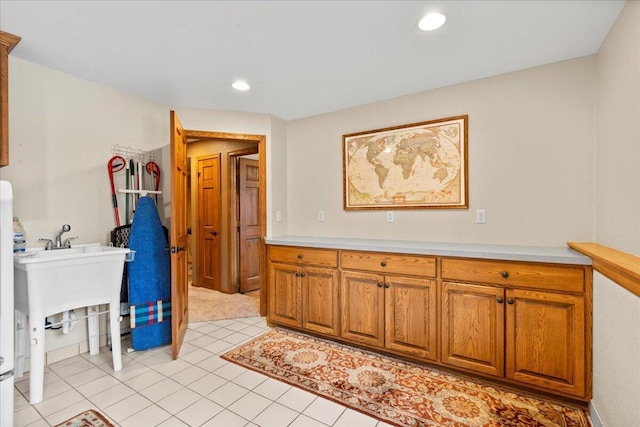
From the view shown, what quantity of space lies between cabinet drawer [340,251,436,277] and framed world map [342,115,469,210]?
66cm

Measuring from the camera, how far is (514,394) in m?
2.01

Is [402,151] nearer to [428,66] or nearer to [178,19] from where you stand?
[428,66]

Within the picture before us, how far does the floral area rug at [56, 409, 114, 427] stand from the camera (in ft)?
5.58

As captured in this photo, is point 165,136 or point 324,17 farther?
point 165,136

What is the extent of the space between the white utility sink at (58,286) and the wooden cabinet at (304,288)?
1353mm

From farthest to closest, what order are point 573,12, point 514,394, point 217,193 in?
point 217,193 < point 514,394 < point 573,12

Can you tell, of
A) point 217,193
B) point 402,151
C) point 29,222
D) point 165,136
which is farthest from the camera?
point 217,193

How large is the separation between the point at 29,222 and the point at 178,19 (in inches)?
75.7

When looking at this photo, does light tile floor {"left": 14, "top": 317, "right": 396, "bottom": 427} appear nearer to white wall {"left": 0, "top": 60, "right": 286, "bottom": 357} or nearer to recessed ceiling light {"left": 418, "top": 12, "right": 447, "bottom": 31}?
white wall {"left": 0, "top": 60, "right": 286, "bottom": 357}

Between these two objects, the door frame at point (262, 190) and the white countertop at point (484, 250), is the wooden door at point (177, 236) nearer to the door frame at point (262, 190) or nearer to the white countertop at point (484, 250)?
the door frame at point (262, 190)

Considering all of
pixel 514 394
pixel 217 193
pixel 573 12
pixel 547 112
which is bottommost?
pixel 514 394

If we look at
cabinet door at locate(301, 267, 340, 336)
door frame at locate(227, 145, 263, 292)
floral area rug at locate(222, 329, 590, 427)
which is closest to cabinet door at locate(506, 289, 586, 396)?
floral area rug at locate(222, 329, 590, 427)

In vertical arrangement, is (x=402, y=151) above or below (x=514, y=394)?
above

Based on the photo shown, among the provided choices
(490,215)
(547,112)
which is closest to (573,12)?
(547,112)
